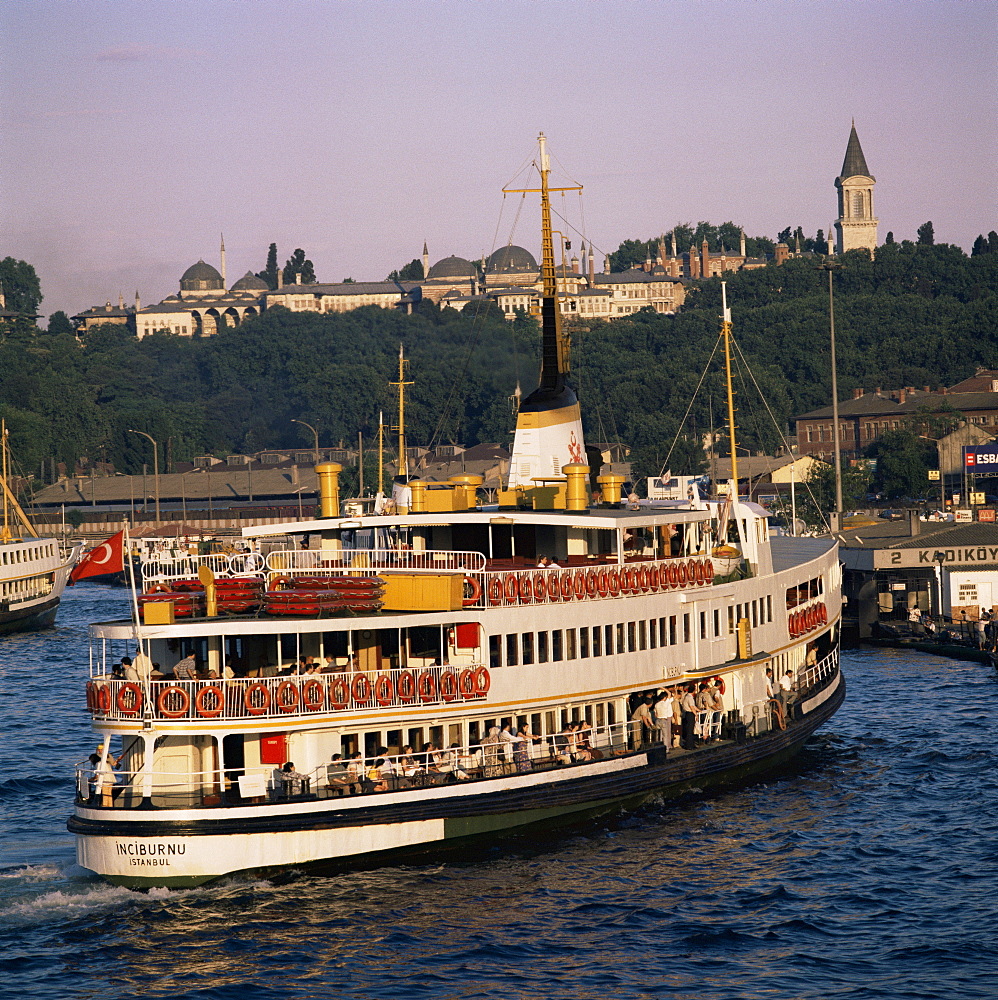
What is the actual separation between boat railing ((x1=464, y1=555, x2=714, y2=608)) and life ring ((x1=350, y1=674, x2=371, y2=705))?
10.2 feet

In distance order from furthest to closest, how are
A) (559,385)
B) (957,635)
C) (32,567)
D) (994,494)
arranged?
(994,494), (32,567), (957,635), (559,385)

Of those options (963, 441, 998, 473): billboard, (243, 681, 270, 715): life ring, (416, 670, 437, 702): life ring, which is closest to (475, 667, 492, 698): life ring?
(416, 670, 437, 702): life ring

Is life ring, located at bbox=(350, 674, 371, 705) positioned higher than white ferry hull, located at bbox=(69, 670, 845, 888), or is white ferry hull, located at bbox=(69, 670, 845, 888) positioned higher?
life ring, located at bbox=(350, 674, 371, 705)

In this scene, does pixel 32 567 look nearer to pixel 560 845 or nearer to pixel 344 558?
pixel 344 558

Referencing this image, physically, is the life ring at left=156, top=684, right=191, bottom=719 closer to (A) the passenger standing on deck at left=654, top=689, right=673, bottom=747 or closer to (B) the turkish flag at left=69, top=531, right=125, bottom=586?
(B) the turkish flag at left=69, top=531, right=125, bottom=586

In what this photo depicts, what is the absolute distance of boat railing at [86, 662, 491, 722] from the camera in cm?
3000

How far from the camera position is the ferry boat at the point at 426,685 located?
98.7ft

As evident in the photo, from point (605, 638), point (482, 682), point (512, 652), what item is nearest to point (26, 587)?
point (605, 638)

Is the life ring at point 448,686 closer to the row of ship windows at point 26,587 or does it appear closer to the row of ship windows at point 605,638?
the row of ship windows at point 605,638

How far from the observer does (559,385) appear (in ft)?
155

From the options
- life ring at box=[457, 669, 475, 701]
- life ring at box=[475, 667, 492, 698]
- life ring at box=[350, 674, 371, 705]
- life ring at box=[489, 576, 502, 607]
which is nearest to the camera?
life ring at box=[350, 674, 371, 705]

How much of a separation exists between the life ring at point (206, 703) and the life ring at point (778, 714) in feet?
54.1

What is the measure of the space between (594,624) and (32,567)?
2267 inches

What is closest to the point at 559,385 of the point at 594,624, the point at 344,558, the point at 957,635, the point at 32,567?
the point at 344,558
